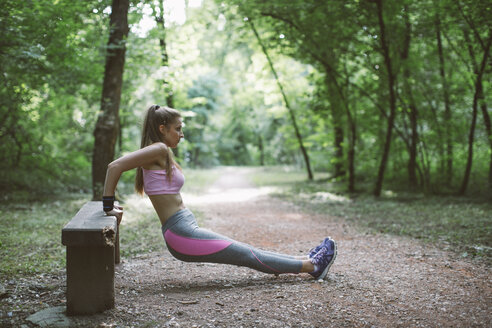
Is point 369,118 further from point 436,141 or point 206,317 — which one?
point 206,317

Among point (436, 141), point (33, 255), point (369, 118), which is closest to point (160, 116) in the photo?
point (33, 255)

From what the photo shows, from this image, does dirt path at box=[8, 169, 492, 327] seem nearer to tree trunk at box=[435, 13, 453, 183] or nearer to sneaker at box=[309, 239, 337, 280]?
sneaker at box=[309, 239, 337, 280]

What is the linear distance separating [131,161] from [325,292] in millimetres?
2291


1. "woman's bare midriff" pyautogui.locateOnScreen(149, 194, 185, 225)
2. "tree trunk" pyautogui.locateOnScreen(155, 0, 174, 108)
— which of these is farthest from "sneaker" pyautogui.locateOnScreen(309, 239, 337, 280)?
"tree trunk" pyautogui.locateOnScreen(155, 0, 174, 108)

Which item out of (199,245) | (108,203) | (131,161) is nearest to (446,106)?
(199,245)

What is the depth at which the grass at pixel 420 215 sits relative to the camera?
5996mm

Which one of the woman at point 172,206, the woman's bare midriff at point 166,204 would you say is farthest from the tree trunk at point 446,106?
the woman's bare midriff at point 166,204

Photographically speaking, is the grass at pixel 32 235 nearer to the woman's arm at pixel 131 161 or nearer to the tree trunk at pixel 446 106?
the woman's arm at pixel 131 161

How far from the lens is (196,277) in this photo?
4.44 m

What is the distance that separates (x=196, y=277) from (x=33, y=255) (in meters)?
2.38

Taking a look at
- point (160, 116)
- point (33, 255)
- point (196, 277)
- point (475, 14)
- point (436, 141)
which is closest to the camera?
point (160, 116)

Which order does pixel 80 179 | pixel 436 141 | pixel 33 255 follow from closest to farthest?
1. pixel 33 255
2. pixel 436 141
3. pixel 80 179

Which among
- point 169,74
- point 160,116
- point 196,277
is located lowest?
point 196,277

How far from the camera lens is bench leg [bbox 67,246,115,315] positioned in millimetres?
3061
